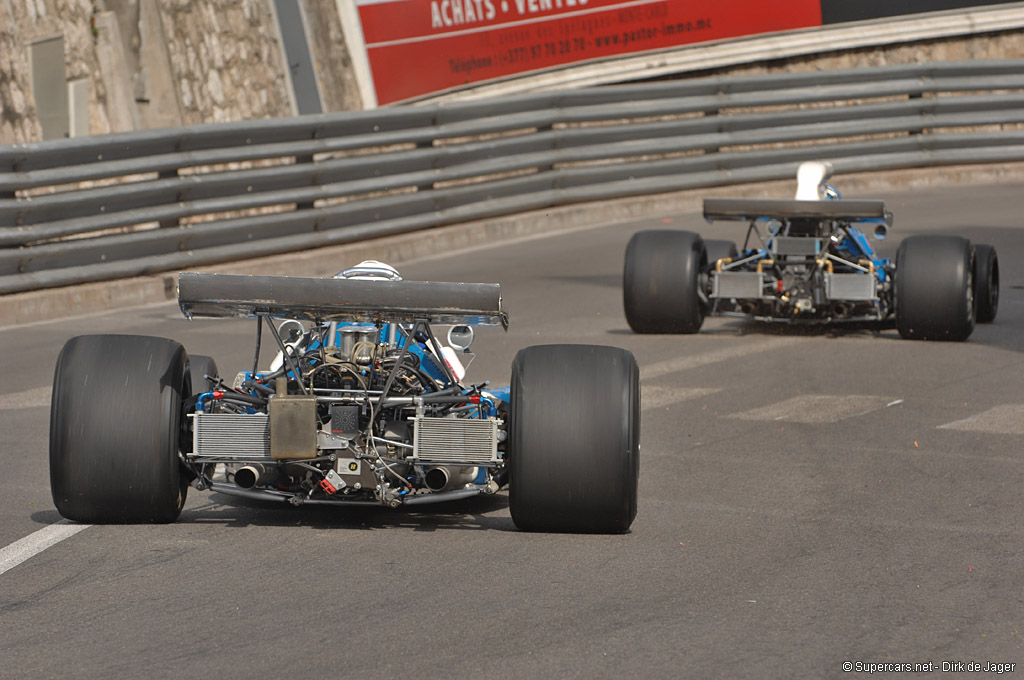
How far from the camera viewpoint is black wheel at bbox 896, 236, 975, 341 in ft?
37.3

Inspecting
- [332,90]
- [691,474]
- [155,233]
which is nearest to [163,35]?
[332,90]

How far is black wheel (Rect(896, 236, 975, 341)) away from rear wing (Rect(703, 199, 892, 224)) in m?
0.40

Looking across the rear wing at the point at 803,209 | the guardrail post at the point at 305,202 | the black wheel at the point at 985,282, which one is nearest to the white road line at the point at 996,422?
the rear wing at the point at 803,209

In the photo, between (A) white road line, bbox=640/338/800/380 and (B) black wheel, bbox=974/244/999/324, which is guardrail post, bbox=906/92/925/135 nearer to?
(B) black wheel, bbox=974/244/999/324

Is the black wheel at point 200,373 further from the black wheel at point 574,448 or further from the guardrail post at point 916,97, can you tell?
the guardrail post at point 916,97

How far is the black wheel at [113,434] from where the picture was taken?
6.22m

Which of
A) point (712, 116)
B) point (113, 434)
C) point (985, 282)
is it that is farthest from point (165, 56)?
point (113, 434)

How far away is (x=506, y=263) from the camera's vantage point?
642 inches

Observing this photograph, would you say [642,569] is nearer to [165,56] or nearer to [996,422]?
[996,422]

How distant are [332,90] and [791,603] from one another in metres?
16.7

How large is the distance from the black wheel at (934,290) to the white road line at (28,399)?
19.7 feet

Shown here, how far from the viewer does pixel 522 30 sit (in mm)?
21781

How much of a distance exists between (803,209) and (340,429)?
19.6ft

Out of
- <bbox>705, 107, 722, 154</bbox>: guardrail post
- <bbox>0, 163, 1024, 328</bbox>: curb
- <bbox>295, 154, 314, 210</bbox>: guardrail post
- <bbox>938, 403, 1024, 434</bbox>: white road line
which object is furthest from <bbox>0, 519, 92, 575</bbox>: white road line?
<bbox>705, 107, 722, 154</bbox>: guardrail post
